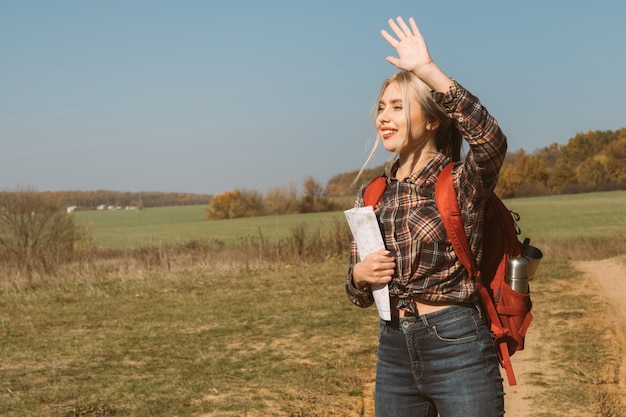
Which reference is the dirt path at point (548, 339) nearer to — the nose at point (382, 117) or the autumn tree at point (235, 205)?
the nose at point (382, 117)

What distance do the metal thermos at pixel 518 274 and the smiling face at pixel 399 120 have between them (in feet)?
1.88

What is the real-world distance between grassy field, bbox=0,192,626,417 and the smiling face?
13.2ft

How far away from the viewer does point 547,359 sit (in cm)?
830

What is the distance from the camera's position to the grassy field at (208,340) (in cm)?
698

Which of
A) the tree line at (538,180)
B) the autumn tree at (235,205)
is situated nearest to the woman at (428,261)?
the tree line at (538,180)

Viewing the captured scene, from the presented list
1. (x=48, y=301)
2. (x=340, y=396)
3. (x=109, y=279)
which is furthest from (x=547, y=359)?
(x=109, y=279)

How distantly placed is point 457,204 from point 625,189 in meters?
65.3

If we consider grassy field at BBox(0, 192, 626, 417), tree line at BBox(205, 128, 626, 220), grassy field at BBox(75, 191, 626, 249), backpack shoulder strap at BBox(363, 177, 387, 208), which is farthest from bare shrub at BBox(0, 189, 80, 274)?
tree line at BBox(205, 128, 626, 220)

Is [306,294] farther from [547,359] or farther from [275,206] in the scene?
[275,206]

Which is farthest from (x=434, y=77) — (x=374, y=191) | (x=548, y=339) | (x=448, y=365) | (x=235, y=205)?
(x=235, y=205)

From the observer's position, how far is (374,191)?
284cm

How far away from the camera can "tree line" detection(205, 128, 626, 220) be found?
58.0 m

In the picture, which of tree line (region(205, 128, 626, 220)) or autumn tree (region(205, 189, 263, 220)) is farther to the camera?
autumn tree (region(205, 189, 263, 220))

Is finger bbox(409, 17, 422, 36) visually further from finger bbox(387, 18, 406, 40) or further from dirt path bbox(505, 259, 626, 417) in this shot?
dirt path bbox(505, 259, 626, 417)
